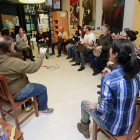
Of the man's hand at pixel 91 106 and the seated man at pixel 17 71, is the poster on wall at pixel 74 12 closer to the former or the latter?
the seated man at pixel 17 71

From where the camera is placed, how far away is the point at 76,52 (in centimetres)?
410

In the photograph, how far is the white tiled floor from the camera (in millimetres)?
1651

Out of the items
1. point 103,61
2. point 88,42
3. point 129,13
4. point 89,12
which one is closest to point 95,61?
point 103,61

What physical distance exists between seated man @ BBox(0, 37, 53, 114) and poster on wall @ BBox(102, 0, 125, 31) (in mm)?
2795

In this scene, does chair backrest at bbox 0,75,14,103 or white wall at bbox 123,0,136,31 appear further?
white wall at bbox 123,0,136,31

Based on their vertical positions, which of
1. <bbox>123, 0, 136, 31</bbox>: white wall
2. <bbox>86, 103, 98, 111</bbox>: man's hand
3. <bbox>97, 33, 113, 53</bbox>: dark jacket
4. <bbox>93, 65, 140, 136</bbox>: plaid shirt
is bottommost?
<bbox>86, 103, 98, 111</bbox>: man's hand

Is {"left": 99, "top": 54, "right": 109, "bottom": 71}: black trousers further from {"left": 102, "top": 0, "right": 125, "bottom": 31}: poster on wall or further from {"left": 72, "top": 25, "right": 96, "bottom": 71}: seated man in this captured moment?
{"left": 102, "top": 0, "right": 125, "bottom": 31}: poster on wall

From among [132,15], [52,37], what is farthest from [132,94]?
[52,37]

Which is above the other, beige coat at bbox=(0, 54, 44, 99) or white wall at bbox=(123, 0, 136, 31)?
white wall at bbox=(123, 0, 136, 31)

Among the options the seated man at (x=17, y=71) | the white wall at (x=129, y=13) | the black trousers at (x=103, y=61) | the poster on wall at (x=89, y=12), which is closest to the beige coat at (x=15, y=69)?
the seated man at (x=17, y=71)

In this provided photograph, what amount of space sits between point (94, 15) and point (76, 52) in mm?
1524

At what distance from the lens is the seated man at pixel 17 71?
1.44 m

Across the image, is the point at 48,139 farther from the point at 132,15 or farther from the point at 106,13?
the point at 106,13

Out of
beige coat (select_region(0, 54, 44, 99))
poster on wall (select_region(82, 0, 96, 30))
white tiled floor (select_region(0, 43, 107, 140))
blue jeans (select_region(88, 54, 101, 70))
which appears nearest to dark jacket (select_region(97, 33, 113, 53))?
blue jeans (select_region(88, 54, 101, 70))
